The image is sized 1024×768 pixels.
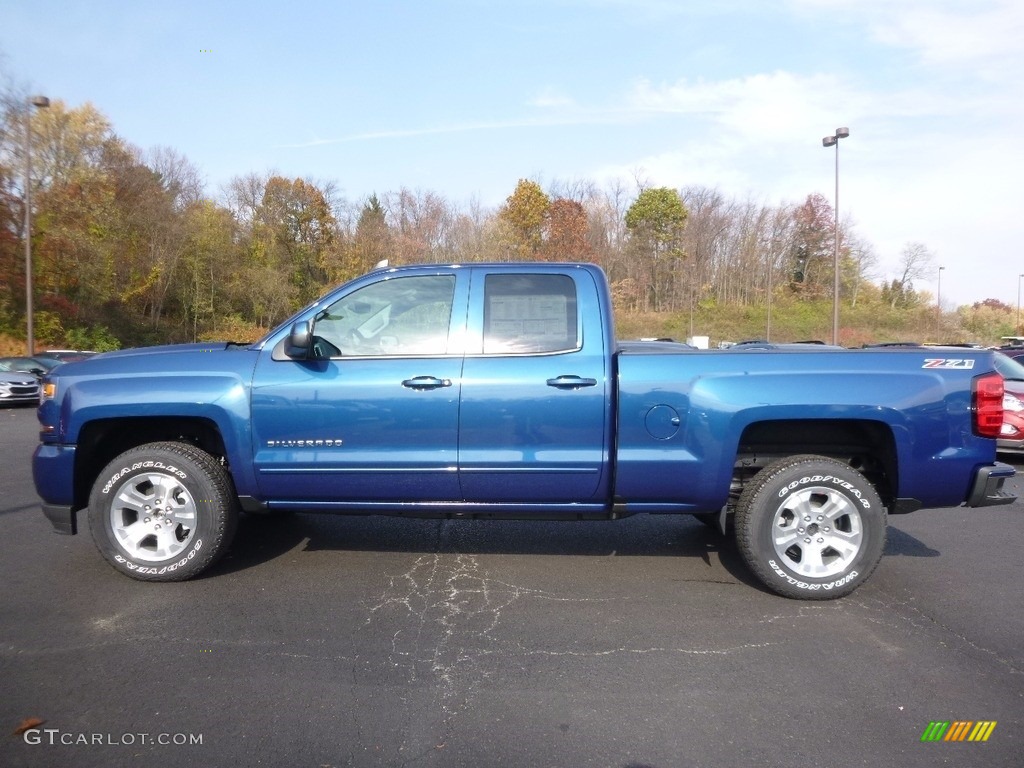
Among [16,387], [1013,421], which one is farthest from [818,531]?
[16,387]

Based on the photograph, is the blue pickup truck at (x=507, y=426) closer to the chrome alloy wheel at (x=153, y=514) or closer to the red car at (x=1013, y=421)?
the chrome alloy wheel at (x=153, y=514)

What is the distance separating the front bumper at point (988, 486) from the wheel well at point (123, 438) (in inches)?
181

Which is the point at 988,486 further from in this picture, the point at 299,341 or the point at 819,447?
the point at 299,341

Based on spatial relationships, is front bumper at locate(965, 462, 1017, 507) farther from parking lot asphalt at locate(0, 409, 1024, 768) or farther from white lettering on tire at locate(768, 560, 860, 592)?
white lettering on tire at locate(768, 560, 860, 592)

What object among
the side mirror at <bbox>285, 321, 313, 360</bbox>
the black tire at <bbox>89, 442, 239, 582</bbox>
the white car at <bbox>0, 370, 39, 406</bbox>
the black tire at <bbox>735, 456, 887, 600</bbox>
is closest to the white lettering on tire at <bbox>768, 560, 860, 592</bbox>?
the black tire at <bbox>735, 456, 887, 600</bbox>

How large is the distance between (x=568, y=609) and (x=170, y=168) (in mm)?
48297

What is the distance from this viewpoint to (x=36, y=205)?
3045 centimetres

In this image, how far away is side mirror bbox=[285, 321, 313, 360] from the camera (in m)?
4.30

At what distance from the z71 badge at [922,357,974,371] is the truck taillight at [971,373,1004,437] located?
0.11 metres

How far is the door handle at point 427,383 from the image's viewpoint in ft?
14.3

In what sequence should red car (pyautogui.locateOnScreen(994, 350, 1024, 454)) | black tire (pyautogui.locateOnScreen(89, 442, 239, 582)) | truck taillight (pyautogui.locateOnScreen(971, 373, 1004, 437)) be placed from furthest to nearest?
red car (pyautogui.locateOnScreen(994, 350, 1024, 454)) → black tire (pyautogui.locateOnScreen(89, 442, 239, 582)) → truck taillight (pyautogui.locateOnScreen(971, 373, 1004, 437))

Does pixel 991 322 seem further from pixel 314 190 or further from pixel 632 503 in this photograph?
pixel 632 503

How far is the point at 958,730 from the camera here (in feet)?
9.96

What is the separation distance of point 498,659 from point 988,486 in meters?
3.00
